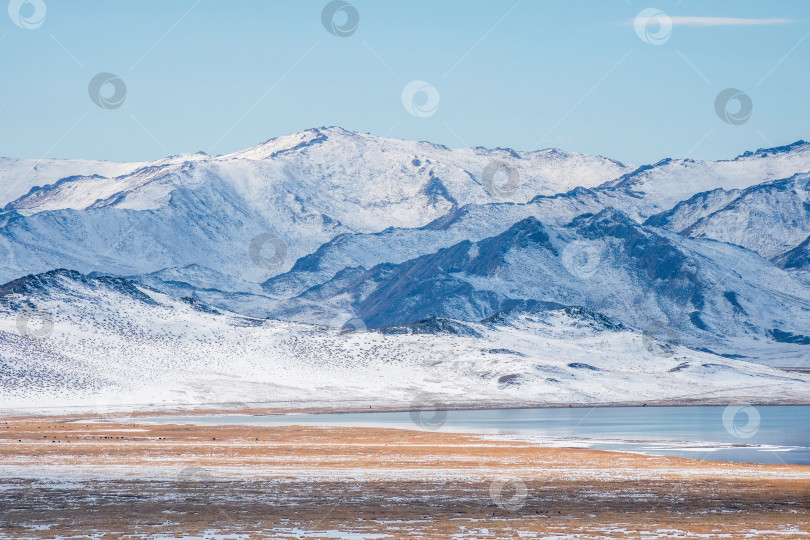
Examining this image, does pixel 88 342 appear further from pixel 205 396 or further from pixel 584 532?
pixel 584 532

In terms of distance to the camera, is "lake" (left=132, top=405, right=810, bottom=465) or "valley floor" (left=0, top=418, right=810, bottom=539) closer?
"valley floor" (left=0, top=418, right=810, bottom=539)

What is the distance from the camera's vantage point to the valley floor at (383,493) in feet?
148

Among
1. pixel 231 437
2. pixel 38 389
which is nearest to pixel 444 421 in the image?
pixel 231 437

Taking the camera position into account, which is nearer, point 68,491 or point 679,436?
point 68,491

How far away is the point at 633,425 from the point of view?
424 ft

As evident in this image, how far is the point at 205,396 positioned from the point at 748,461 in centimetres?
11148

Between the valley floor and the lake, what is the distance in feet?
40.2

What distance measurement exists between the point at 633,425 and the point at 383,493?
79.0 metres

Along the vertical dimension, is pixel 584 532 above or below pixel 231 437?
below

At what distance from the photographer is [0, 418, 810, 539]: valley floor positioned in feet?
148

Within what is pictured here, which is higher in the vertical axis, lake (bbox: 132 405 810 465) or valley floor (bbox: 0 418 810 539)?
lake (bbox: 132 405 810 465)

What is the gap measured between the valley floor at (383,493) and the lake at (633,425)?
12252mm

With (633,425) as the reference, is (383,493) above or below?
below

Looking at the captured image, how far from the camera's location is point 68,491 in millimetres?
54469
